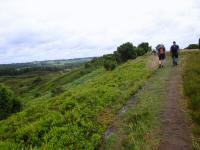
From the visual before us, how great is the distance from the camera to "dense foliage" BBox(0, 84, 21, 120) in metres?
43.6

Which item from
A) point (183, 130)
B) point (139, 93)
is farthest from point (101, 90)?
point (183, 130)

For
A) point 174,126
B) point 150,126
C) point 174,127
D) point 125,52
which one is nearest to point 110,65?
point 125,52

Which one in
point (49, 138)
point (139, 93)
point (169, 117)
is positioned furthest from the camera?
point (139, 93)

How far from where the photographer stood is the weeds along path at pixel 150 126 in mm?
10555

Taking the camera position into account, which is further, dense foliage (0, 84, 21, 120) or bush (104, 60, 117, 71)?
bush (104, 60, 117, 71)

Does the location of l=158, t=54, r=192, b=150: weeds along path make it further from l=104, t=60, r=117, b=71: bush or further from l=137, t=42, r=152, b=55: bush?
l=137, t=42, r=152, b=55: bush

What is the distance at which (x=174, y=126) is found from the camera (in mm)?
12016

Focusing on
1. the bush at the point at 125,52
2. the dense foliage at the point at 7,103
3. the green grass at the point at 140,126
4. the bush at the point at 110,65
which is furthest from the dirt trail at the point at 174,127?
the bush at the point at 125,52

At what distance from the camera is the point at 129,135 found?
37.3 ft

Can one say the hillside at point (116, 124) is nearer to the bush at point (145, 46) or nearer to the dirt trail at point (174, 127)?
the dirt trail at point (174, 127)

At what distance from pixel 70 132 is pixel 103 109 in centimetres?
360

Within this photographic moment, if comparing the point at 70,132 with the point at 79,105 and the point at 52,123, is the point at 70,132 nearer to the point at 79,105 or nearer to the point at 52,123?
the point at 52,123

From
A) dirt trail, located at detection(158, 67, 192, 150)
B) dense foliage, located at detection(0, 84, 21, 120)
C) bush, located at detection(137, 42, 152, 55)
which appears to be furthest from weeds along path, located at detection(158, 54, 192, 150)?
bush, located at detection(137, 42, 152, 55)

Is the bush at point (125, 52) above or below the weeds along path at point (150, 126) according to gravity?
above
